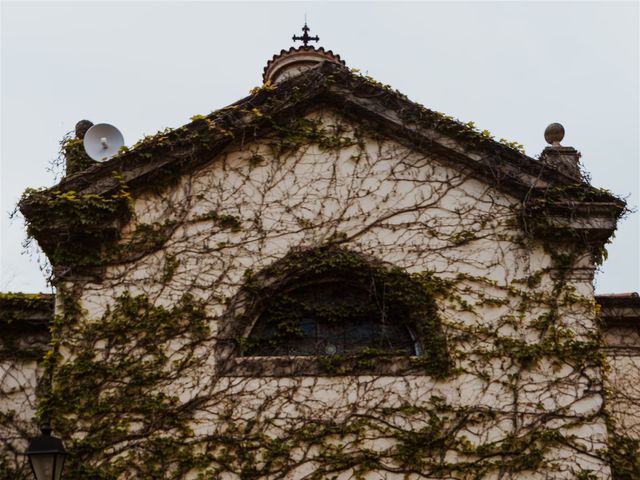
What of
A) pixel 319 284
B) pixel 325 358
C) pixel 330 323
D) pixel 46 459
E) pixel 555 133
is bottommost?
pixel 46 459

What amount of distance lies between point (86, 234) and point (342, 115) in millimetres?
3546

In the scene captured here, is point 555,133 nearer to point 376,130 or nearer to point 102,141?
point 376,130

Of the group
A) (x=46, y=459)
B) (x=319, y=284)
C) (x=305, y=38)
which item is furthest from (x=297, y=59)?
(x=46, y=459)

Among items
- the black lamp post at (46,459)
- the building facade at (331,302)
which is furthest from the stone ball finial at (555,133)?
the black lamp post at (46,459)

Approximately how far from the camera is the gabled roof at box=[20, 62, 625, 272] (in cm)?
875

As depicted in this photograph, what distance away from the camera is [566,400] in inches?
320

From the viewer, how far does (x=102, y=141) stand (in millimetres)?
8961

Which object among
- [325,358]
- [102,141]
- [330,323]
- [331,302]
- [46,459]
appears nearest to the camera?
[46,459]

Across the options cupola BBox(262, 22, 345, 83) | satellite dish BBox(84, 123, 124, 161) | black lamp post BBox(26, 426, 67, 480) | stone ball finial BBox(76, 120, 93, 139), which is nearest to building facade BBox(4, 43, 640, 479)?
satellite dish BBox(84, 123, 124, 161)

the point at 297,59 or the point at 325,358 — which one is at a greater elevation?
the point at 297,59

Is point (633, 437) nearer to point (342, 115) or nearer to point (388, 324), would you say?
point (388, 324)

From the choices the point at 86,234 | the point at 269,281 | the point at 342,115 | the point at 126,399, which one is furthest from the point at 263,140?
the point at 126,399

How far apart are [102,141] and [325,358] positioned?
384cm

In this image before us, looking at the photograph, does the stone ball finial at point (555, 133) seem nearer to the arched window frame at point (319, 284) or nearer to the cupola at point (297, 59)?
the arched window frame at point (319, 284)
